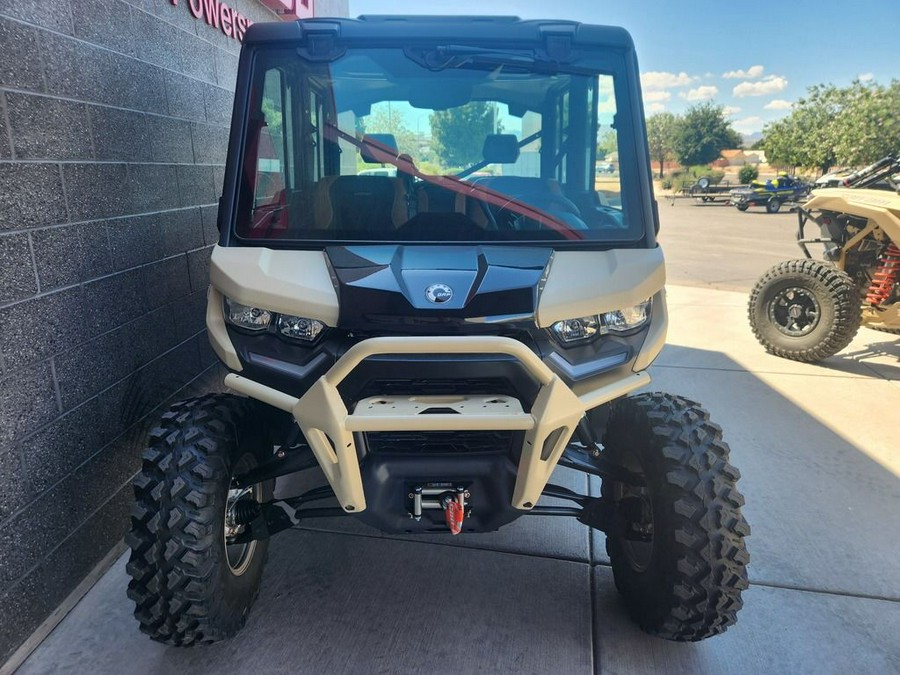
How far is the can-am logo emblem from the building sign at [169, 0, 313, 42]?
2410 millimetres

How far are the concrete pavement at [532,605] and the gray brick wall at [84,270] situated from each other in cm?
38

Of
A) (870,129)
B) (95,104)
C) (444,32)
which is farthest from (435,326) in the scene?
(870,129)

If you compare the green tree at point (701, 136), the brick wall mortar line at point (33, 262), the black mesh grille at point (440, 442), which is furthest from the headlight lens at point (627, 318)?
the green tree at point (701, 136)

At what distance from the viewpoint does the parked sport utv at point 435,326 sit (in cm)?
211

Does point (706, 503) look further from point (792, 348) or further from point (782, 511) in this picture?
point (792, 348)

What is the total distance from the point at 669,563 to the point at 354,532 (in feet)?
5.01

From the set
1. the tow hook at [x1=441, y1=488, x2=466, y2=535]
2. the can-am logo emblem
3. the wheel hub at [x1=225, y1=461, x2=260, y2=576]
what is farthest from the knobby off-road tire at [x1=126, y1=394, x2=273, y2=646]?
the can-am logo emblem

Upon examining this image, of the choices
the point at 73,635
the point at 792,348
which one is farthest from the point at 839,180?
the point at 73,635

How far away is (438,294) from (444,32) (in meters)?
1.09

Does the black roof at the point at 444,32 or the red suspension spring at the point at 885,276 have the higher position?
the black roof at the point at 444,32

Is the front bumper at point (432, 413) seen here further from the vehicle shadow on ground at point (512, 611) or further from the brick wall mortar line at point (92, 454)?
the brick wall mortar line at point (92, 454)

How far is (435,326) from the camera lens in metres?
2.11

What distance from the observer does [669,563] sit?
2.31 m

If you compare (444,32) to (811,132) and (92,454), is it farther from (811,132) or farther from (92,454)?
(811,132)
